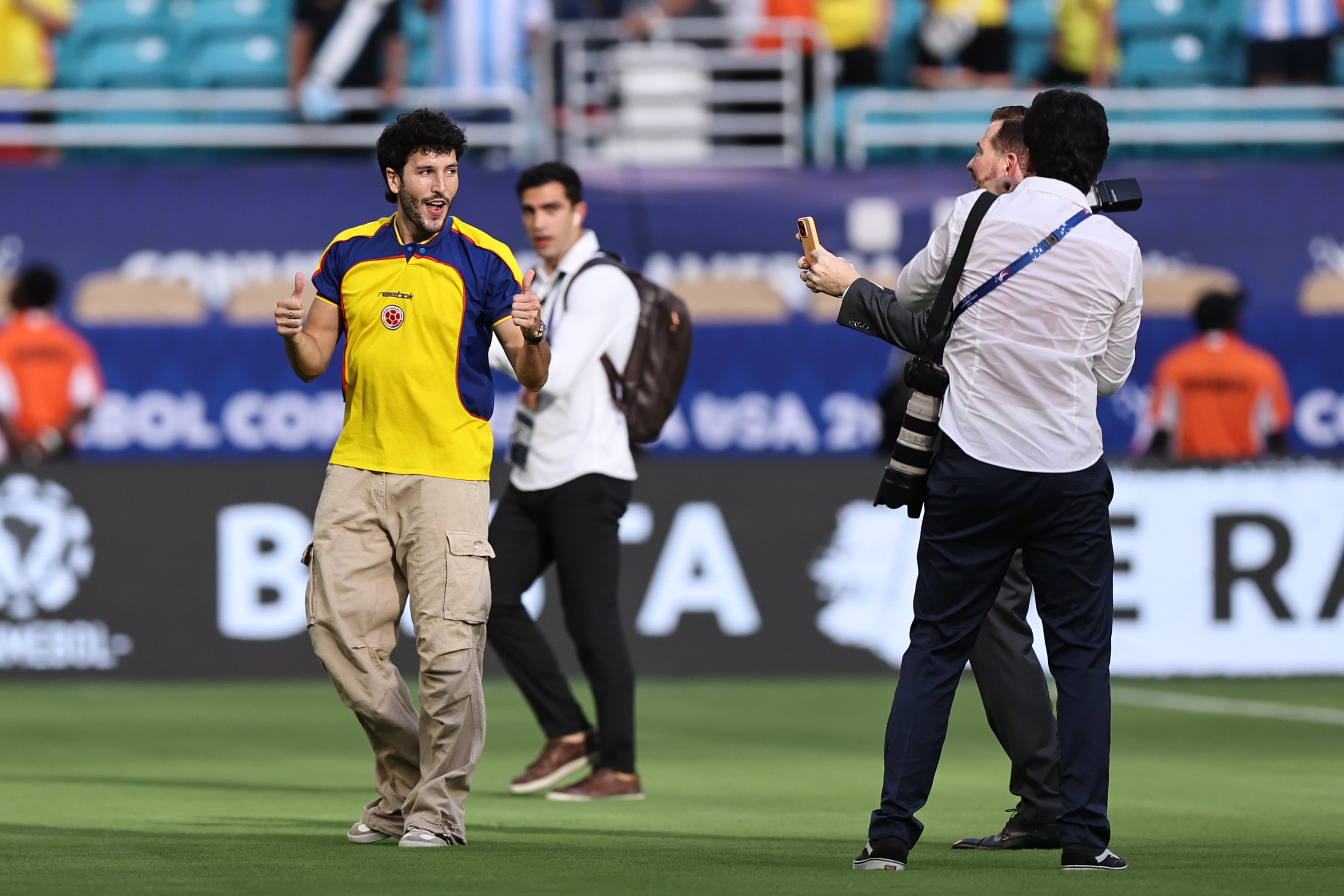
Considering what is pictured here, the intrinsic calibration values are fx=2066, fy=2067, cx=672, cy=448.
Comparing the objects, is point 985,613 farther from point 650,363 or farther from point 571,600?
point 650,363

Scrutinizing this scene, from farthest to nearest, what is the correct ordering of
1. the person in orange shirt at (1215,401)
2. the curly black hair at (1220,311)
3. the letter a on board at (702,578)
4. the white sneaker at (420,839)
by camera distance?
the person in orange shirt at (1215,401)
the curly black hair at (1220,311)
the letter a on board at (702,578)
the white sneaker at (420,839)

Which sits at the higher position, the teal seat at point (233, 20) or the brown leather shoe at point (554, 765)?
the teal seat at point (233, 20)

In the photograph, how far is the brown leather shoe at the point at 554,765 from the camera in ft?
25.4

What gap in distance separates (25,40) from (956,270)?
43.6 ft

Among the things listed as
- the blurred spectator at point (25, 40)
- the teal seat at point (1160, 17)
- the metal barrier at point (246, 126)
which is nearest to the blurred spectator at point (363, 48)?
the metal barrier at point (246, 126)

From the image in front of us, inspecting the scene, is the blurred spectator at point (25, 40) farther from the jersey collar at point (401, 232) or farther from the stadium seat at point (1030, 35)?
the jersey collar at point (401, 232)

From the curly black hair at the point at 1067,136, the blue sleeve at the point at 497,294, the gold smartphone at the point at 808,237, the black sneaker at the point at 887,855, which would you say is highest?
the curly black hair at the point at 1067,136

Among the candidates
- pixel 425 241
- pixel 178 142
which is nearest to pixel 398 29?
pixel 178 142

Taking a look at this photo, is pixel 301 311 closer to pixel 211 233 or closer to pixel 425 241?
pixel 425 241

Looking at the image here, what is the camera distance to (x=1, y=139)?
16031 millimetres

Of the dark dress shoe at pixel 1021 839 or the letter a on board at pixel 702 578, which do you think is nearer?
the dark dress shoe at pixel 1021 839

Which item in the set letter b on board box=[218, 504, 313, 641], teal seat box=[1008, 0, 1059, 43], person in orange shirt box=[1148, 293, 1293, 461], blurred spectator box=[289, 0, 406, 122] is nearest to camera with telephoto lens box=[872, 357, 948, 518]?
letter b on board box=[218, 504, 313, 641]

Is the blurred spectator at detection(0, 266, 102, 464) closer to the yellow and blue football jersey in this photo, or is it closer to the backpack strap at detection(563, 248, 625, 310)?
the backpack strap at detection(563, 248, 625, 310)

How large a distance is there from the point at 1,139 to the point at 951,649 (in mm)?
12369
